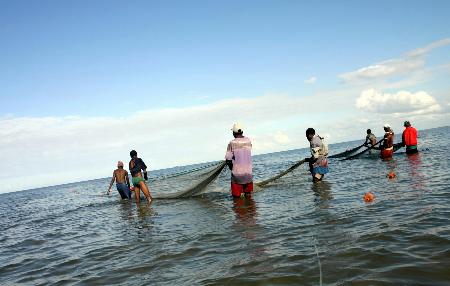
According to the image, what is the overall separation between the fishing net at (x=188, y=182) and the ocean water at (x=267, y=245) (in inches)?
105

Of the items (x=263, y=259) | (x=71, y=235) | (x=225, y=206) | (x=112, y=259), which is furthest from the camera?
(x=225, y=206)

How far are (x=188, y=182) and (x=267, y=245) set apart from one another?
363 inches

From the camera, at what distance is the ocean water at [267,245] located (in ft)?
14.9

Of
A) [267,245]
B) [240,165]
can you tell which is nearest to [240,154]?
[240,165]

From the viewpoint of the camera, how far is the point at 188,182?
1498 cm

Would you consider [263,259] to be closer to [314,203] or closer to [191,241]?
[191,241]

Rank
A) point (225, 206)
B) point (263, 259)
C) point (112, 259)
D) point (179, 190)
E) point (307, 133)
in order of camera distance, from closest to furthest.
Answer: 1. point (263, 259)
2. point (112, 259)
3. point (225, 206)
4. point (307, 133)
5. point (179, 190)

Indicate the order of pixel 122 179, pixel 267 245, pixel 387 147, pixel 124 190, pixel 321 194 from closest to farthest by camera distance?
pixel 267 245
pixel 321 194
pixel 122 179
pixel 124 190
pixel 387 147

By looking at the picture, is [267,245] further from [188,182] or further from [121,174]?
[121,174]

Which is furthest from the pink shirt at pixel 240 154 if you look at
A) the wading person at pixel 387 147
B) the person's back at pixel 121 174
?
the wading person at pixel 387 147

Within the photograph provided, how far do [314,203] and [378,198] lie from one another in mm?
1526

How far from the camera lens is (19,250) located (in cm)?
916

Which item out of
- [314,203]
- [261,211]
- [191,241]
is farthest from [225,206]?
[191,241]

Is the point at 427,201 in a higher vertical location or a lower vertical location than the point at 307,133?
lower
